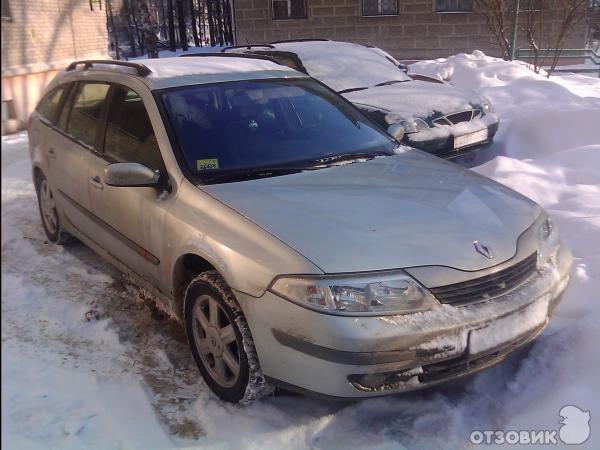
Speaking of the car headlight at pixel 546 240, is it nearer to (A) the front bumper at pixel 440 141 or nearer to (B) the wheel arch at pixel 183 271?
(B) the wheel arch at pixel 183 271

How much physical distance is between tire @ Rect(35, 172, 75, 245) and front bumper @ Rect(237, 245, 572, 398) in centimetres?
263

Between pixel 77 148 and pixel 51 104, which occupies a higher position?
pixel 51 104

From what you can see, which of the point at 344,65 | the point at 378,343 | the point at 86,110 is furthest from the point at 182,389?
the point at 344,65

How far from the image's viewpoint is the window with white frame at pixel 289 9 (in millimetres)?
16922

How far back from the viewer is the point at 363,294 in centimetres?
238

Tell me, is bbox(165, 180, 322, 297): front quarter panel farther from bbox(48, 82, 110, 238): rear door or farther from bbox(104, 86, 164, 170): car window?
bbox(48, 82, 110, 238): rear door

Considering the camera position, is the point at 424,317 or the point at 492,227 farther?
the point at 492,227

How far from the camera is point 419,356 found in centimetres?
239

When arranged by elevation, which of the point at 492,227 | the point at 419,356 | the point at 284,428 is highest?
the point at 492,227

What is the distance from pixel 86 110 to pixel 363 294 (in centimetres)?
270

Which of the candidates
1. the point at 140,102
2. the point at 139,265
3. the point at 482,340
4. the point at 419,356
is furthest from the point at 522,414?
the point at 140,102

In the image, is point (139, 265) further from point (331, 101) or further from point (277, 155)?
point (331, 101)

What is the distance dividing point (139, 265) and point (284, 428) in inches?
52.1

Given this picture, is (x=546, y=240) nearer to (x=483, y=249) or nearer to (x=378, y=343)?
(x=483, y=249)
